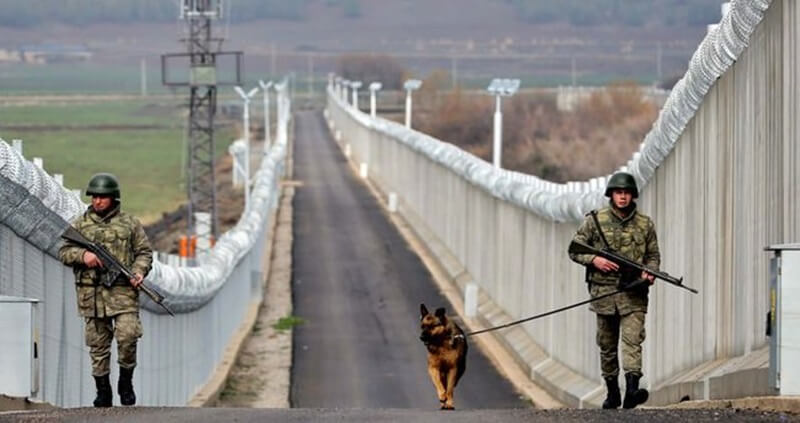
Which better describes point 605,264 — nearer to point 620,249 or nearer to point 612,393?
point 620,249

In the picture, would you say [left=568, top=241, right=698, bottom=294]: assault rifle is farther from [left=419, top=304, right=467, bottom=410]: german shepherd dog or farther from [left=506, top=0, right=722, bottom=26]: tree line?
[left=506, top=0, right=722, bottom=26]: tree line

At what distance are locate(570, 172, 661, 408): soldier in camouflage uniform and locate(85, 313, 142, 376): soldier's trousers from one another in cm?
345

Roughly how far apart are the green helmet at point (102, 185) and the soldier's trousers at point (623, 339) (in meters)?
3.93

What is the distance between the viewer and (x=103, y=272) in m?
14.8

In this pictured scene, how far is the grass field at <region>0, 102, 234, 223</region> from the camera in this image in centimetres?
4938

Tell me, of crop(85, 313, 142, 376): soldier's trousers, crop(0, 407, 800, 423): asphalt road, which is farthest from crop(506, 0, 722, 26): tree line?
crop(0, 407, 800, 423): asphalt road

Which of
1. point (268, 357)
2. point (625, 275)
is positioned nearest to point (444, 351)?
point (625, 275)

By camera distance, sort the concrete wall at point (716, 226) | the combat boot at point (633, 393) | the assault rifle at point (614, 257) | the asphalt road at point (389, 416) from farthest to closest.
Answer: the concrete wall at point (716, 226)
the combat boot at point (633, 393)
the assault rifle at point (614, 257)
the asphalt road at point (389, 416)

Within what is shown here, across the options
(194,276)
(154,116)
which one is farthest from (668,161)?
(154,116)

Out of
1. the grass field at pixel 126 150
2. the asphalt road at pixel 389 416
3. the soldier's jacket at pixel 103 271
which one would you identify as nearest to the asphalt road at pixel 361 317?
the grass field at pixel 126 150

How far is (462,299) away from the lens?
149ft

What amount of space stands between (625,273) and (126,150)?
2915 inches

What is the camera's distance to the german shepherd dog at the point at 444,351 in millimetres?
16406

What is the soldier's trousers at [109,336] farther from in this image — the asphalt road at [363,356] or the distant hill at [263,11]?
the distant hill at [263,11]
